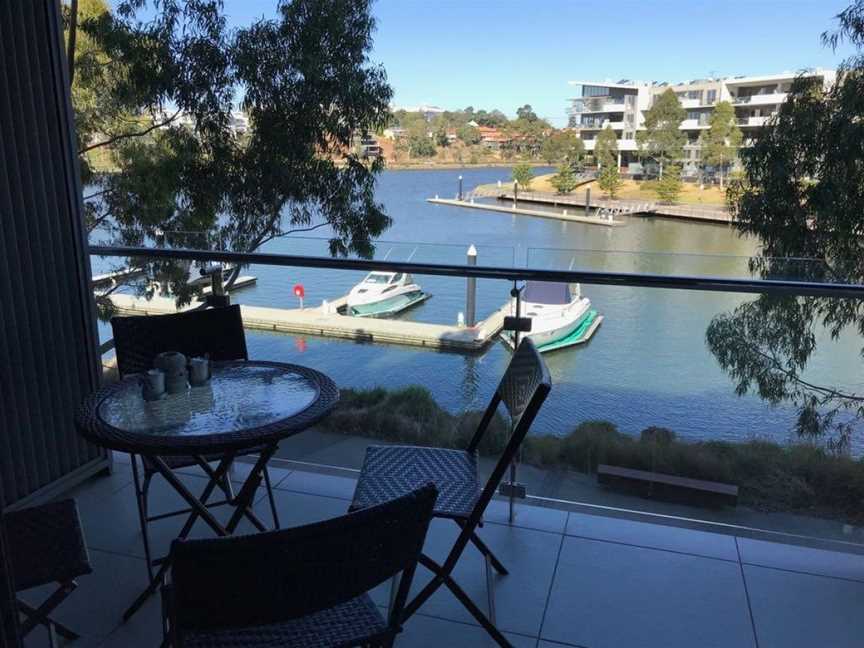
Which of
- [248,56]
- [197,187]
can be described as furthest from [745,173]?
[197,187]

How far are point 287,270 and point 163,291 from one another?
2.77 feet

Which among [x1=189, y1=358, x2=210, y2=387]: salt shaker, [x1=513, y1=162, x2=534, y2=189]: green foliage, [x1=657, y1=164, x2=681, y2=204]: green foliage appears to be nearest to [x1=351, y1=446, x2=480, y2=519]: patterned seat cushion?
[x1=189, y1=358, x2=210, y2=387]: salt shaker

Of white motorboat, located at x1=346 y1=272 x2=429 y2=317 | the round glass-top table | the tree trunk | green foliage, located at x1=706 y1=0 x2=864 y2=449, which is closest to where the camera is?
the round glass-top table

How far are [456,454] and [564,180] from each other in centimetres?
1103

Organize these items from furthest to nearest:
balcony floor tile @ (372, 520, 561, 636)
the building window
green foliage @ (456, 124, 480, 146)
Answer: the building window → green foliage @ (456, 124, 480, 146) → balcony floor tile @ (372, 520, 561, 636)

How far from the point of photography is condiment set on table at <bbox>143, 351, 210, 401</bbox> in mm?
2191

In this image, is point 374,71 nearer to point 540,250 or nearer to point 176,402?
point 540,250

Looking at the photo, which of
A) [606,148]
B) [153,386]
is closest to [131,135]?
[606,148]

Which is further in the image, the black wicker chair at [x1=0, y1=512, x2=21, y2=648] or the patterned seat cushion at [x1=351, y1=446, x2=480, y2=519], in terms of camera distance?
the patterned seat cushion at [x1=351, y1=446, x2=480, y2=519]

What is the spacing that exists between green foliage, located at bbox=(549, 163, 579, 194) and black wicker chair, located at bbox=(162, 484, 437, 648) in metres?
11.5

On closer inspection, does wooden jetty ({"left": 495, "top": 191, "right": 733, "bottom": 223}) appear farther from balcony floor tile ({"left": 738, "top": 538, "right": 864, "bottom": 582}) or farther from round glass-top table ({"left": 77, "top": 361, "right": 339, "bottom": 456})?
round glass-top table ({"left": 77, "top": 361, "right": 339, "bottom": 456})

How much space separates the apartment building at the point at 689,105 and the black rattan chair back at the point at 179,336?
7805 mm

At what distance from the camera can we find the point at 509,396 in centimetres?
235

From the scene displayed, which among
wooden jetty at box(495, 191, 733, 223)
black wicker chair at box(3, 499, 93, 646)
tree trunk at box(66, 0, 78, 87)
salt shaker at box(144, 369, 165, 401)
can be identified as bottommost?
black wicker chair at box(3, 499, 93, 646)
